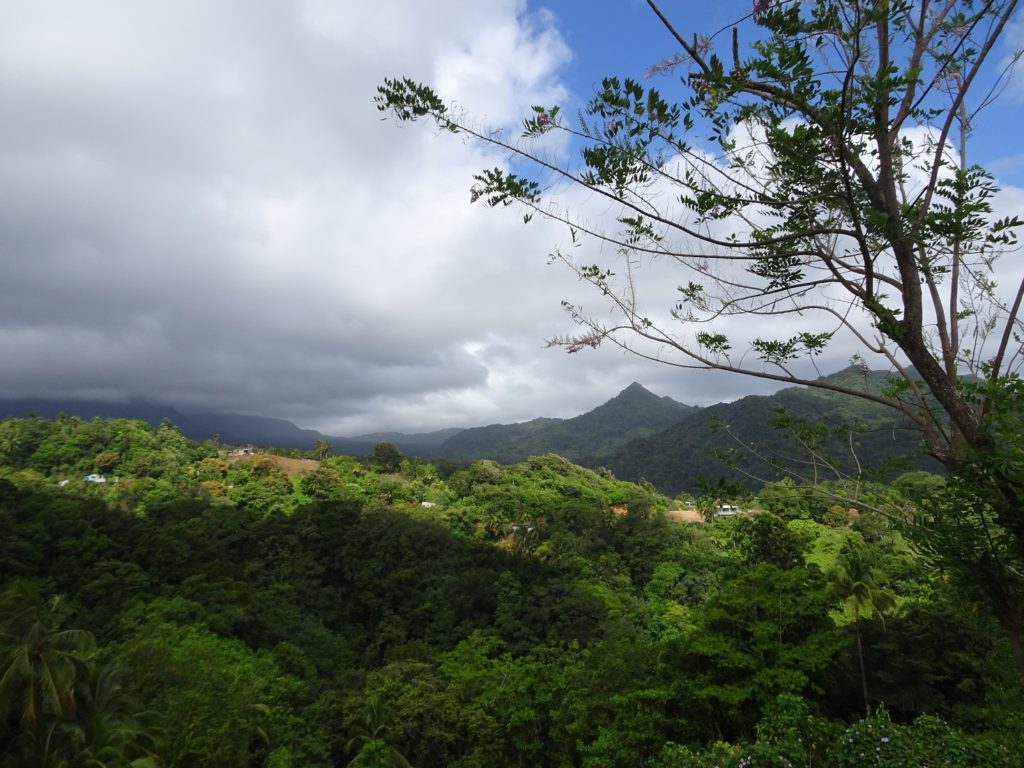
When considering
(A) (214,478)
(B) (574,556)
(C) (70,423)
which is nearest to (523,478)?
(B) (574,556)

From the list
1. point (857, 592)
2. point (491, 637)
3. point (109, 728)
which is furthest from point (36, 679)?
point (857, 592)

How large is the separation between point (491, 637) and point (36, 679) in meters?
16.6

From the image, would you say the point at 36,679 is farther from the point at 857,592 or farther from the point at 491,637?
the point at 857,592

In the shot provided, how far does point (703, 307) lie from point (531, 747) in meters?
15.0

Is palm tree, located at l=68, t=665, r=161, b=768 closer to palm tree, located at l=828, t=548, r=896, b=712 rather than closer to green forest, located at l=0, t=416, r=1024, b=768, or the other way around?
green forest, located at l=0, t=416, r=1024, b=768

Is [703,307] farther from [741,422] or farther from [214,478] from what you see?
[741,422]

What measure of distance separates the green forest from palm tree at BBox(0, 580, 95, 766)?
0.03m

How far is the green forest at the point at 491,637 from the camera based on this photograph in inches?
332

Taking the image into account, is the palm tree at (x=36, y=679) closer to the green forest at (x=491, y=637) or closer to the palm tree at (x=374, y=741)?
the green forest at (x=491, y=637)

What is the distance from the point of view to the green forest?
8.43m

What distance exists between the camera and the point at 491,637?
73.0 ft

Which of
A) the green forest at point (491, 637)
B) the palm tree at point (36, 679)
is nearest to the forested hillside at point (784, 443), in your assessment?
the green forest at point (491, 637)

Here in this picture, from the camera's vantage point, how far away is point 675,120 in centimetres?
298

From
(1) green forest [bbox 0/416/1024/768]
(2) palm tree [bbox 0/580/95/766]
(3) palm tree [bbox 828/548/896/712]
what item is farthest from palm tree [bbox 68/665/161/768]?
(3) palm tree [bbox 828/548/896/712]
